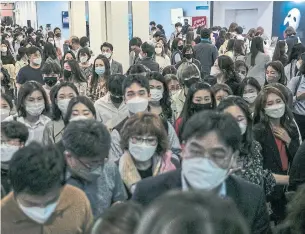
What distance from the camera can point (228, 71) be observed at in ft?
17.0

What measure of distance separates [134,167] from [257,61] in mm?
4265

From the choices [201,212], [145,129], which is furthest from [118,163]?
[201,212]

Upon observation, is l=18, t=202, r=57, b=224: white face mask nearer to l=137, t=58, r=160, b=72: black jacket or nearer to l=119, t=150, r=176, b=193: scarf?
l=119, t=150, r=176, b=193: scarf

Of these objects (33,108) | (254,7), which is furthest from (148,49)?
(254,7)

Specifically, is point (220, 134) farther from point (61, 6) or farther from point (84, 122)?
point (61, 6)

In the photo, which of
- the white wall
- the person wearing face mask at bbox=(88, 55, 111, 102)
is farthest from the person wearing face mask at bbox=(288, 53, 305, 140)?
the white wall

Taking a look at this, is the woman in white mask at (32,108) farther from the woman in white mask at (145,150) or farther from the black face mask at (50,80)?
the black face mask at (50,80)

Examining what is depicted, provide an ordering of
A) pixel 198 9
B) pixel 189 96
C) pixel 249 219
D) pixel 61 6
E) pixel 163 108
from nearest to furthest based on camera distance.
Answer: pixel 249 219
pixel 189 96
pixel 163 108
pixel 198 9
pixel 61 6

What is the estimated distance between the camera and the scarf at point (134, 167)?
2.75 meters

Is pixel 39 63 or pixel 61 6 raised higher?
pixel 61 6

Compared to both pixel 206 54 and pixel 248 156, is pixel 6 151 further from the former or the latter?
pixel 206 54

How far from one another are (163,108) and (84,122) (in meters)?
1.81

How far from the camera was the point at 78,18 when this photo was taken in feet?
42.2

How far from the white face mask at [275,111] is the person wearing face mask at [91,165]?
1580mm
